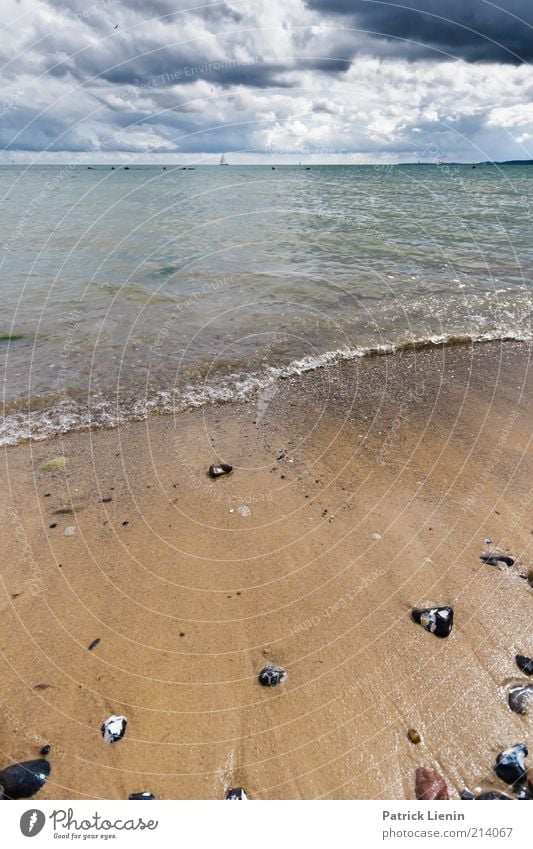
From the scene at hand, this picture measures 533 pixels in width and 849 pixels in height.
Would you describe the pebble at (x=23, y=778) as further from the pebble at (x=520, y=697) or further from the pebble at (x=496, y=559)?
the pebble at (x=496, y=559)

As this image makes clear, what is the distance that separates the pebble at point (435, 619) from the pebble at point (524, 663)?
0.77 metres

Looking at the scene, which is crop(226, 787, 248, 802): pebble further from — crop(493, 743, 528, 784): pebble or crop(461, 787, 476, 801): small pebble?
crop(493, 743, 528, 784): pebble

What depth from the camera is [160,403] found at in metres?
11.1

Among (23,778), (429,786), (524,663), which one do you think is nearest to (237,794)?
(429,786)

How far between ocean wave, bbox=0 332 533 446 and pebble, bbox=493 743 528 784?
8.22 meters

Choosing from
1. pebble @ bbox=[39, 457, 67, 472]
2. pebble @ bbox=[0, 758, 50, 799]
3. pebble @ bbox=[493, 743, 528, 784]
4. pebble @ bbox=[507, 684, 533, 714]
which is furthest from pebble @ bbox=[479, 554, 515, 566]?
pebble @ bbox=[39, 457, 67, 472]

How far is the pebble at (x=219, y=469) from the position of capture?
8.45 metres

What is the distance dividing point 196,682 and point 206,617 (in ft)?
2.78

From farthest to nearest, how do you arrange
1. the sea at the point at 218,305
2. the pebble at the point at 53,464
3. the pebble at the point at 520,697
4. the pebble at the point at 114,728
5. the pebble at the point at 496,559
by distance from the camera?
the sea at the point at 218,305
the pebble at the point at 53,464
the pebble at the point at 496,559
the pebble at the point at 520,697
the pebble at the point at 114,728

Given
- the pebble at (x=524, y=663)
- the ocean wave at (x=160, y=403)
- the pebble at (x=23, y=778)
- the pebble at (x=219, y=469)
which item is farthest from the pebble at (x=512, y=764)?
the ocean wave at (x=160, y=403)

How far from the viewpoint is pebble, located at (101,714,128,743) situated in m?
4.74

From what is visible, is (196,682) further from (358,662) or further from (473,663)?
(473,663)

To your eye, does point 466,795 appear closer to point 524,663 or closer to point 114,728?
point 524,663
